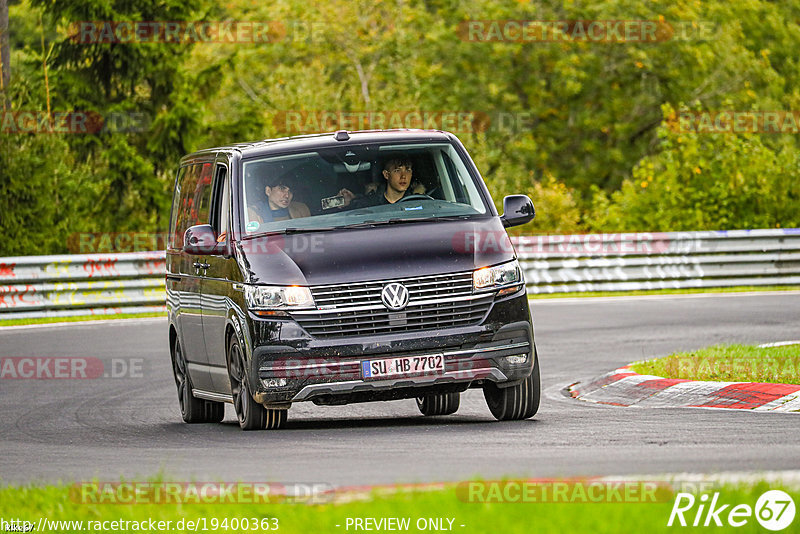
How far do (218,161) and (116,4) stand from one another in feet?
85.4

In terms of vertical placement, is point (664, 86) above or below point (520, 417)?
above

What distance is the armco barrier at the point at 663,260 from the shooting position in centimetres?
2766

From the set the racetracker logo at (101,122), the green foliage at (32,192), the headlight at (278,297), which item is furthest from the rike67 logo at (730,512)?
the racetracker logo at (101,122)

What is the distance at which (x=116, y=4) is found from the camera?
36812 mm

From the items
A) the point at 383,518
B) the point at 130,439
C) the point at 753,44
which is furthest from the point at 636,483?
the point at 753,44

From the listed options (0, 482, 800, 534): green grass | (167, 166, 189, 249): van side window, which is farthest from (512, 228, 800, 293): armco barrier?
(0, 482, 800, 534): green grass

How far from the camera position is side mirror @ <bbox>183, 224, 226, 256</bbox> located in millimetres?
11242

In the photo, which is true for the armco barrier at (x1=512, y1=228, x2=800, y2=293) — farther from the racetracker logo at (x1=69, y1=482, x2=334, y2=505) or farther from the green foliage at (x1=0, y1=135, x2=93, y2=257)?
the racetracker logo at (x1=69, y1=482, x2=334, y2=505)

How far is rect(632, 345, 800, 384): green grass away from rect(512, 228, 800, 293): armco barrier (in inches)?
469

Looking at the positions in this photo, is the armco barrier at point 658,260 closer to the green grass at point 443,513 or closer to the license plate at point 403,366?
the license plate at point 403,366

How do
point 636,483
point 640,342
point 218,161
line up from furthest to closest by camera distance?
point 640,342 → point 218,161 → point 636,483

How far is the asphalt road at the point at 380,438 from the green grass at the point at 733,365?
869 millimetres

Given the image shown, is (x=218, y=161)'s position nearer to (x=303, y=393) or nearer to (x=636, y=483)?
(x=303, y=393)

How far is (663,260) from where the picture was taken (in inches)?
1093
